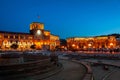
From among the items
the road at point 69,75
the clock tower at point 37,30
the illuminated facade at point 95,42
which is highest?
the clock tower at point 37,30

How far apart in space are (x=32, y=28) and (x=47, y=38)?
1524cm

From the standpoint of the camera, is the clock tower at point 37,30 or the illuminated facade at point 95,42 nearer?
the clock tower at point 37,30

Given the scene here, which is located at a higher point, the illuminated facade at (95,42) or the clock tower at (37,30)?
the clock tower at (37,30)

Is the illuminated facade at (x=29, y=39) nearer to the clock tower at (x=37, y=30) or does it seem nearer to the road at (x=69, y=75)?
the clock tower at (x=37, y=30)

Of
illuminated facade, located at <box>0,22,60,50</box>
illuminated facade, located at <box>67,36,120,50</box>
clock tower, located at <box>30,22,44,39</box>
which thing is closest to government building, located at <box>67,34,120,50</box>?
illuminated facade, located at <box>67,36,120,50</box>

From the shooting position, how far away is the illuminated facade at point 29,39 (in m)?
141

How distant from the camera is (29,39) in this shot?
15775cm

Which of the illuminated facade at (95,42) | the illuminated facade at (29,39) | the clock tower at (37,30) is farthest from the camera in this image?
the illuminated facade at (95,42)

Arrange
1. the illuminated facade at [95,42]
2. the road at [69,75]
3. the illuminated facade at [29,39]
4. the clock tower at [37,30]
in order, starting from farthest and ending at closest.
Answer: the illuminated facade at [95,42]
the clock tower at [37,30]
the illuminated facade at [29,39]
the road at [69,75]

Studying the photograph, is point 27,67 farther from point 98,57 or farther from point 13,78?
→ point 98,57

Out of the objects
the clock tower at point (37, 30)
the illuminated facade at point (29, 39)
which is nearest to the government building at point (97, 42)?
the illuminated facade at point (29, 39)

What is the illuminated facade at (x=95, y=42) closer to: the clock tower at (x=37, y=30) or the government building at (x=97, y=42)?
the government building at (x=97, y=42)

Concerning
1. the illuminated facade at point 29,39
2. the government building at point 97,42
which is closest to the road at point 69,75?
the illuminated facade at point 29,39

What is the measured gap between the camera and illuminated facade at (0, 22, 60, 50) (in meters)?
141
